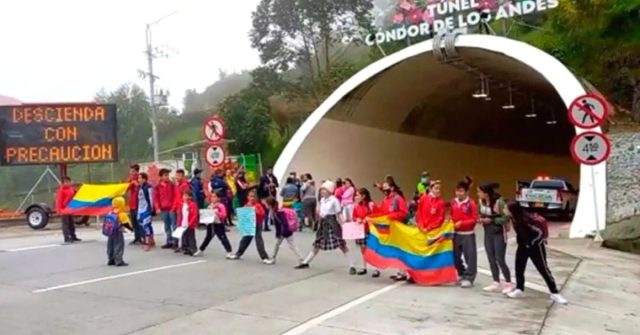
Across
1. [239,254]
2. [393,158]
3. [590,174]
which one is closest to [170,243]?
[239,254]

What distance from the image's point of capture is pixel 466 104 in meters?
36.6

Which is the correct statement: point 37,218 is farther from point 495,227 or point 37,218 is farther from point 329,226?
point 495,227

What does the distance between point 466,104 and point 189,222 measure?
24312 millimetres

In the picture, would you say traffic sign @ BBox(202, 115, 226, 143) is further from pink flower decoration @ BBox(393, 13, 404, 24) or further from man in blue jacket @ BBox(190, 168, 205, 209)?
pink flower decoration @ BBox(393, 13, 404, 24)

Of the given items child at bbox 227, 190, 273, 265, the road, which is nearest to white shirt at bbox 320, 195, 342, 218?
the road

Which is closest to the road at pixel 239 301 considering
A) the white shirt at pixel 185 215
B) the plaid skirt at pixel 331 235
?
the plaid skirt at pixel 331 235

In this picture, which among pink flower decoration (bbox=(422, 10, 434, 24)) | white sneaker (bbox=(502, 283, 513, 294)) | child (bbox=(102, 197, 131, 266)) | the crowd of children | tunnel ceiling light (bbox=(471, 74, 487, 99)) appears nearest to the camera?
the crowd of children

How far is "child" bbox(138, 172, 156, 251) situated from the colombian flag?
2.16 meters

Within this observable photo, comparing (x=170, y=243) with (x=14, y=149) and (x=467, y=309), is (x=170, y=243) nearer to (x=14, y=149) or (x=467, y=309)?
(x=467, y=309)

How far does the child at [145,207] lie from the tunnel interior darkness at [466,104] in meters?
12.5

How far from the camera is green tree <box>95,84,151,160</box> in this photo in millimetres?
61594

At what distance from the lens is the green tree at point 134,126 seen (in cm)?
6159

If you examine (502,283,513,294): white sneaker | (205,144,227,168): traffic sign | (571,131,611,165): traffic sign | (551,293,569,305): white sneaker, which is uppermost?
(205,144,227,168): traffic sign

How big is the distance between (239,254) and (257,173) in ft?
73.4
